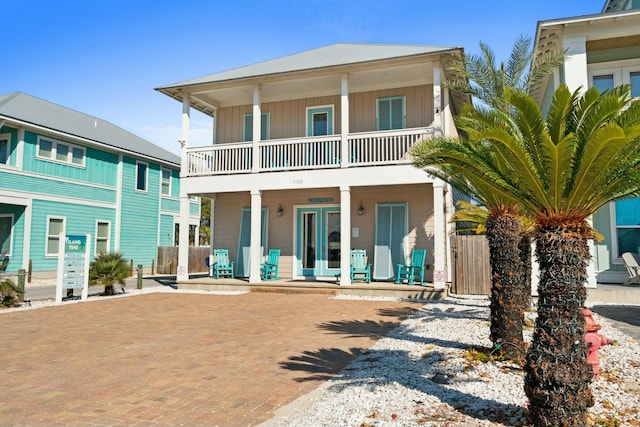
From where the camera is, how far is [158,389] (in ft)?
15.3

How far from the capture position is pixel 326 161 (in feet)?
44.2

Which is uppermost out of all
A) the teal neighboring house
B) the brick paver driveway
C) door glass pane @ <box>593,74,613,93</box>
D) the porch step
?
door glass pane @ <box>593,74,613,93</box>

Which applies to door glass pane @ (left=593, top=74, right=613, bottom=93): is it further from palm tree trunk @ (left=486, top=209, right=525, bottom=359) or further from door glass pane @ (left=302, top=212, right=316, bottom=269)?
door glass pane @ (left=302, top=212, right=316, bottom=269)

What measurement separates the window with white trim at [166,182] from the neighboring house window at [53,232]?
21.1 feet

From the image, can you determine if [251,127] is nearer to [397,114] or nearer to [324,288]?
[397,114]

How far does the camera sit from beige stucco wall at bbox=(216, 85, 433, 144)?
14.1 m

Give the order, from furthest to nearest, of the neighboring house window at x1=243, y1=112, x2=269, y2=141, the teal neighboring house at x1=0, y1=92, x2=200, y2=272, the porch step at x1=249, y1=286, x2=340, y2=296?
the teal neighboring house at x1=0, y1=92, x2=200, y2=272
the neighboring house window at x1=243, y1=112, x2=269, y2=141
the porch step at x1=249, y1=286, x2=340, y2=296

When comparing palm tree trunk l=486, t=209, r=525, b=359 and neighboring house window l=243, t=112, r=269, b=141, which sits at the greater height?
Result: neighboring house window l=243, t=112, r=269, b=141

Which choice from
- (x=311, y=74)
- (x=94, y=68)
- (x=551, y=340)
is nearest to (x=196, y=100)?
(x=94, y=68)

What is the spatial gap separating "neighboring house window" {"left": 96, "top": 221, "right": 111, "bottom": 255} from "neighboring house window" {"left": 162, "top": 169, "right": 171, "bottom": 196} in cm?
422

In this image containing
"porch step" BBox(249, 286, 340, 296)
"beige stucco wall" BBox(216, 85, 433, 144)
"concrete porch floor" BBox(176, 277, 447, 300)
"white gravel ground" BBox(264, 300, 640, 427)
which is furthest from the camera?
"beige stucco wall" BBox(216, 85, 433, 144)

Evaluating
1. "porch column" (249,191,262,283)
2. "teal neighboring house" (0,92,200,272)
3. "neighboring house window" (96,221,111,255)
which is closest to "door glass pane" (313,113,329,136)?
"porch column" (249,191,262,283)

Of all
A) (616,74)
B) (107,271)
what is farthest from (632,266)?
(107,271)

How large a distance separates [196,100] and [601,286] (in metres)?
13.7
